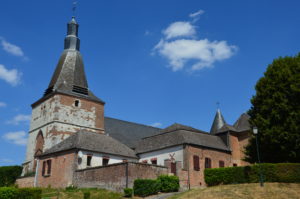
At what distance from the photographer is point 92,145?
109ft

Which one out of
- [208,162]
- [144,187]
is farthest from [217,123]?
[144,187]

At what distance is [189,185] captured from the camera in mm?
31828

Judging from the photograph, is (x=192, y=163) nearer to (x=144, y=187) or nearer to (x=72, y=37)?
(x=144, y=187)

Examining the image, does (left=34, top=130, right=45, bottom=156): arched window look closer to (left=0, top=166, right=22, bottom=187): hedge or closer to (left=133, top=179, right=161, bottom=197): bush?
(left=0, top=166, right=22, bottom=187): hedge

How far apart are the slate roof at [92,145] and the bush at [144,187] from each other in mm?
9260

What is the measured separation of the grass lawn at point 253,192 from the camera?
19989 mm

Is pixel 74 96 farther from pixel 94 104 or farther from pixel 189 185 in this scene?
pixel 189 185

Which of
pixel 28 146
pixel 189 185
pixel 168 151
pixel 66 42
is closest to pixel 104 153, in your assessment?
pixel 168 151

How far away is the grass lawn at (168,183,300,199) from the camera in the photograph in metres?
20.0

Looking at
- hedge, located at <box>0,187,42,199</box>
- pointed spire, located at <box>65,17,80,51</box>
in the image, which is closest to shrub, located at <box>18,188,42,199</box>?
hedge, located at <box>0,187,42,199</box>

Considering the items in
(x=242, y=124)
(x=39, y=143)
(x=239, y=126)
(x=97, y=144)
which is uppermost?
(x=242, y=124)

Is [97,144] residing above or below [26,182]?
above

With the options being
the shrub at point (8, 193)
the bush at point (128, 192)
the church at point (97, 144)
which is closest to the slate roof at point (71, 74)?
the church at point (97, 144)

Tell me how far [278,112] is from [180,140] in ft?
35.6
